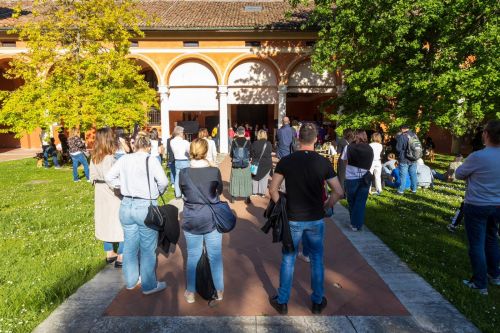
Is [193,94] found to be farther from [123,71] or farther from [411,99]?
[411,99]

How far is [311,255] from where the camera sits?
3.29 m

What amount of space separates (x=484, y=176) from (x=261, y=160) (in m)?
4.50

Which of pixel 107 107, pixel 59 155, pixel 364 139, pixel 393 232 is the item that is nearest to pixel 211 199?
pixel 364 139

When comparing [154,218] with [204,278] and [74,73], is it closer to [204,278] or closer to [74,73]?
[204,278]

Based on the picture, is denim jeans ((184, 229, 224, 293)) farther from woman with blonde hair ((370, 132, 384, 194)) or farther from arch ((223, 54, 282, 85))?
arch ((223, 54, 282, 85))

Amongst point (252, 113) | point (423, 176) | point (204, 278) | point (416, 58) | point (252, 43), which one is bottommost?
point (204, 278)

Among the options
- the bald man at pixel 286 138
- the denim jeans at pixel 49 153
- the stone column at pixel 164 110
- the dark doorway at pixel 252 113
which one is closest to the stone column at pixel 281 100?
the stone column at pixel 164 110

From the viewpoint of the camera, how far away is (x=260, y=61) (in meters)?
18.4

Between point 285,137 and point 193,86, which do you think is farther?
point 193,86

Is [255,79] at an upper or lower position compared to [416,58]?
upper

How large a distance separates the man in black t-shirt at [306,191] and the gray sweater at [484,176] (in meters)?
1.58

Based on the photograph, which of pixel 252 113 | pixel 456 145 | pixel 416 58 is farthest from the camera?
pixel 252 113

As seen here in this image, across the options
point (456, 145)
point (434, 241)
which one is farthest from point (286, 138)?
point (456, 145)

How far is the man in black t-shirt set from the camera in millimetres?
3154
